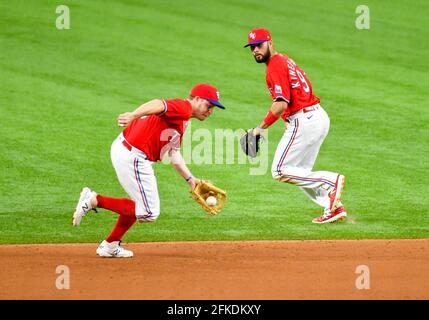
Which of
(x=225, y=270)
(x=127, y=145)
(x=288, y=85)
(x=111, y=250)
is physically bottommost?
(x=225, y=270)

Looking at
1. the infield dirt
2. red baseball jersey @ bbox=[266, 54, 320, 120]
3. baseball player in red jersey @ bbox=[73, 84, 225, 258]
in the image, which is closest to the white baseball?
the infield dirt

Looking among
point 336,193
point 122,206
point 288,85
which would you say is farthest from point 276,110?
point 122,206

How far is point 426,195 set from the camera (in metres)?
12.5

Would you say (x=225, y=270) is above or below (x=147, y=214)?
below

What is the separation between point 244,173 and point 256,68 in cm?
548

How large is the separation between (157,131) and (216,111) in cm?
724

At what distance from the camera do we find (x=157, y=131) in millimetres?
9156

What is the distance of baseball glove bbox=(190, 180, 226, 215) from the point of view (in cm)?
965

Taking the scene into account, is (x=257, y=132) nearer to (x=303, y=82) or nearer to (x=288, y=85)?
(x=288, y=85)

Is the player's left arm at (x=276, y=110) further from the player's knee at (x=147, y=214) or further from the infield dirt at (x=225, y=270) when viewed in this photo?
the player's knee at (x=147, y=214)

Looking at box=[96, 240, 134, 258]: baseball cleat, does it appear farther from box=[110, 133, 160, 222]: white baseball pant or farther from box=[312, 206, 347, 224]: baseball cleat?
box=[312, 206, 347, 224]: baseball cleat

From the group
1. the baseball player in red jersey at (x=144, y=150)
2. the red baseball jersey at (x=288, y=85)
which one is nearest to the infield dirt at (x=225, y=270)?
the baseball player in red jersey at (x=144, y=150)

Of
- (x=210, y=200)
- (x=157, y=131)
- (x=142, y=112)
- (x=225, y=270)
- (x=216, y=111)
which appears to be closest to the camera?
(x=142, y=112)

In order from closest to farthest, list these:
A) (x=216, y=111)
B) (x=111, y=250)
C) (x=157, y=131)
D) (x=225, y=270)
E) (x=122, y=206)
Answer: (x=225, y=270), (x=157, y=131), (x=122, y=206), (x=111, y=250), (x=216, y=111)
